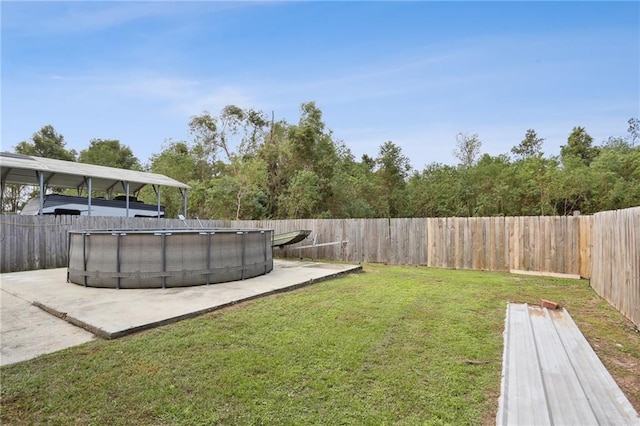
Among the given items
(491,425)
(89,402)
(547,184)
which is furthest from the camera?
(547,184)

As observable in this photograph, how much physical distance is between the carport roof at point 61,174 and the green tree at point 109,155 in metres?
11.0

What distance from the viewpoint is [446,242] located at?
31.1ft

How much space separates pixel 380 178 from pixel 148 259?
1533cm

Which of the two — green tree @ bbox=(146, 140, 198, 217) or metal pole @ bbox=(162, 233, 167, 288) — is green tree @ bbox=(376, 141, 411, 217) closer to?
green tree @ bbox=(146, 140, 198, 217)

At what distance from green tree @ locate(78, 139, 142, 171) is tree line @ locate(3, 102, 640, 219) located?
102 inches

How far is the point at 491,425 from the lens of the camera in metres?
1.98

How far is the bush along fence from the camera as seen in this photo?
6414mm

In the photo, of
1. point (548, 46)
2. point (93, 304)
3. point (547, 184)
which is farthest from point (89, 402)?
point (547, 184)

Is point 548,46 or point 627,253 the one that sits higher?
point 548,46

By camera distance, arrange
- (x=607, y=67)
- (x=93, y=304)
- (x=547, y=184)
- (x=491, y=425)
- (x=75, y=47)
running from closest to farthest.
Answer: (x=491, y=425) → (x=93, y=304) → (x=75, y=47) → (x=607, y=67) → (x=547, y=184)

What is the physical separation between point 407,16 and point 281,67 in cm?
543

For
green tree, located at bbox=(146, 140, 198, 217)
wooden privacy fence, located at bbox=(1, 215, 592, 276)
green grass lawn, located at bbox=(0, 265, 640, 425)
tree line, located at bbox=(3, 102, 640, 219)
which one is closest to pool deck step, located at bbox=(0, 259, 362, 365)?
green grass lawn, located at bbox=(0, 265, 640, 425)

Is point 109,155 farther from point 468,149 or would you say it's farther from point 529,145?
point 529,145

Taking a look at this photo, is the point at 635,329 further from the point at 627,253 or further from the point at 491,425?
the point at 491,425
